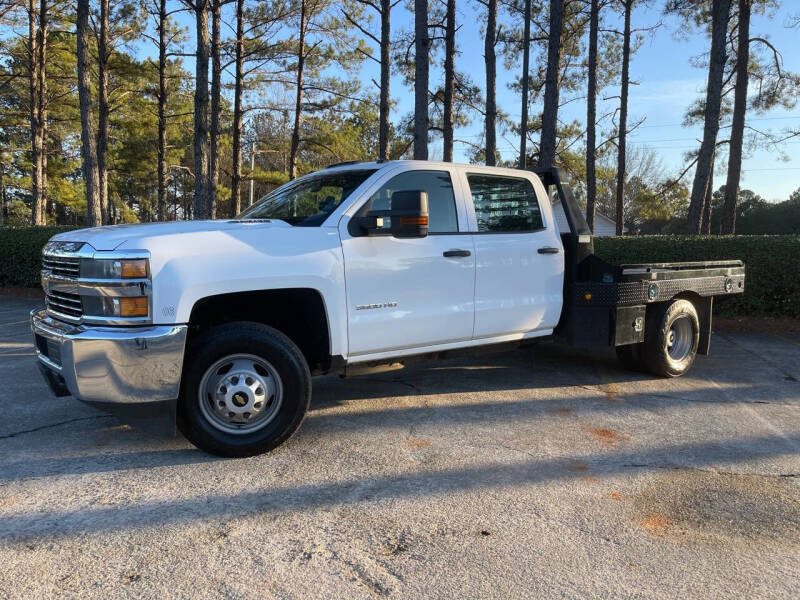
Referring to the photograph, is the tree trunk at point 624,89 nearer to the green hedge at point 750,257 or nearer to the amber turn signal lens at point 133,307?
the green hedge at point 750,257

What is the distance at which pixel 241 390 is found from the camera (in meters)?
3.82

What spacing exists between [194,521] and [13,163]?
35661 millimetres

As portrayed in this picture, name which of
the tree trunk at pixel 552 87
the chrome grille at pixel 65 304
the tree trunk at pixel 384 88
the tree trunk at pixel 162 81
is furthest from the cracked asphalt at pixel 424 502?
the tree trunk at pixel 162 81

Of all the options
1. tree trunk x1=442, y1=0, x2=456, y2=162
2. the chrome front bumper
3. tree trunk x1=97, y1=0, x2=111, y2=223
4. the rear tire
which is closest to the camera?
the chrome front bumper

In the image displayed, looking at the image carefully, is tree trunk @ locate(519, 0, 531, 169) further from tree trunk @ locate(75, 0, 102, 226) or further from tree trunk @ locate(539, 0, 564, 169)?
tree trunk @ locate(75, 0, 102, 226)

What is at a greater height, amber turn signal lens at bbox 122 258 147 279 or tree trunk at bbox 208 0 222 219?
tree trunk at bbox 208 0 222 219

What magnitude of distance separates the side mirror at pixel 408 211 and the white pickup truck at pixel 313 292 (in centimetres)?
1

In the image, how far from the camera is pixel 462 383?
5.96 metres

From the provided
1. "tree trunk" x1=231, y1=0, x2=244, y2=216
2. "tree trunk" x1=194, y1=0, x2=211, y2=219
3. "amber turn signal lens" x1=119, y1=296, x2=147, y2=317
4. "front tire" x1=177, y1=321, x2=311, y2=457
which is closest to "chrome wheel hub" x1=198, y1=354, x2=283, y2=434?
"front tire" x1=177, y1=321, x2=311, y2=457

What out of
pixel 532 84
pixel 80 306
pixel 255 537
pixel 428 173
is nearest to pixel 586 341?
pixel 428 173

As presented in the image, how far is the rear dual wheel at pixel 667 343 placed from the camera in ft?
19.6

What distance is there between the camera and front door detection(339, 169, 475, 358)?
428 centimetres

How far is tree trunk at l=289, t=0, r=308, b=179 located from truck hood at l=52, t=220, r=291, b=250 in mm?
17587

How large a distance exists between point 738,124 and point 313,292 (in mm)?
16041
